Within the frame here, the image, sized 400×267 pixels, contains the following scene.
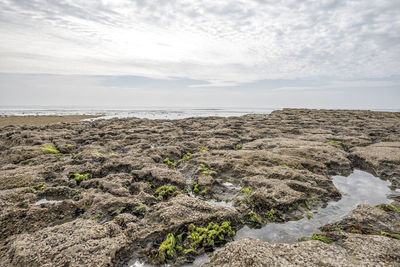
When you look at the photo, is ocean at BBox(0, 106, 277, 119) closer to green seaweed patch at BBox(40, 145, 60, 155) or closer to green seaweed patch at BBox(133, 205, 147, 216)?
green seaweed patch at BBox(40, 145, 60, 155)

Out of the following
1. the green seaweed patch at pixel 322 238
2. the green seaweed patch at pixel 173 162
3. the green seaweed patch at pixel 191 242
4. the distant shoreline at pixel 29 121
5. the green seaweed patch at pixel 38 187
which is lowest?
the green seaweed patch at pixel 191 242

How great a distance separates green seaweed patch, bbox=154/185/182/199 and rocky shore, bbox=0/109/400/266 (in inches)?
1.9

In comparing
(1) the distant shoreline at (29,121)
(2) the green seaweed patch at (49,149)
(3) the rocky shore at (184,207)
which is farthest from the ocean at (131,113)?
(3) the rocky shore at (184,207)

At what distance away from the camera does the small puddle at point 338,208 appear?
6.85m

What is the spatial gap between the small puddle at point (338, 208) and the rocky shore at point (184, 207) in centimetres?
35

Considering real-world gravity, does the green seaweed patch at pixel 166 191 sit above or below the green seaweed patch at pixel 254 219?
above

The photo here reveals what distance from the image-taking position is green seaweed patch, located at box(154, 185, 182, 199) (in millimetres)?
9383

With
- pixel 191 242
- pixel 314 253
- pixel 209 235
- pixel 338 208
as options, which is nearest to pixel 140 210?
pixel 191 242

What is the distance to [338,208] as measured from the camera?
8.39 m

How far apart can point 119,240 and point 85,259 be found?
3.24 feet

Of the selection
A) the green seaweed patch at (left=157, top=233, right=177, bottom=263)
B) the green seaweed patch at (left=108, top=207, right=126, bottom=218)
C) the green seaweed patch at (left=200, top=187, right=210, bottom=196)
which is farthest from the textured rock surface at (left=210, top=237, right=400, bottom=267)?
the green seaweed patch at (left=108, top=207, right=126, bottom=218)

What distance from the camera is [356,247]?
18.5 feet

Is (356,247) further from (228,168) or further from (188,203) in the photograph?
(228,168)

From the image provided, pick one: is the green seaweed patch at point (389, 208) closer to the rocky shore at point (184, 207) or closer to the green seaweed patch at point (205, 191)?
the rocky shore at point (184, 207)
